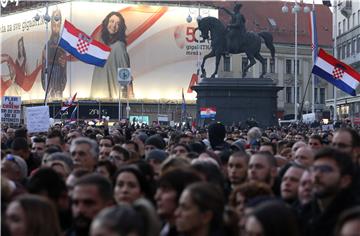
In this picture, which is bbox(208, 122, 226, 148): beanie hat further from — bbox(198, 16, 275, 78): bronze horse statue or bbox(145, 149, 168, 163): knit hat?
bbox(198, 16, 275, 78): bronze horse statue

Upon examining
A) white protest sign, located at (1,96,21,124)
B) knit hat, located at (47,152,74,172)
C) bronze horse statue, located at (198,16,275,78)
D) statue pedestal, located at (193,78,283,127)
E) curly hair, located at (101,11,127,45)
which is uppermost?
curly hair, located at (101,11,127,45)

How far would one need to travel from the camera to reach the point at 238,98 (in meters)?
38.3

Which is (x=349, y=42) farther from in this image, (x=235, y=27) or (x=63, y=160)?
(x=63, y=160)

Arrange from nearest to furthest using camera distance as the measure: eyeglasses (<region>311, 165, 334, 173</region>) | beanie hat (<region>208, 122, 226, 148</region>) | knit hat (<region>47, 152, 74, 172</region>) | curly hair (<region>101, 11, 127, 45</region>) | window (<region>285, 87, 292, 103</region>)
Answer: eyeglasses (<region>311, 165, 334, 173</region>), knit hat (<region>47, 152, 74, 172</region>), beanie hat (<region>208, 122, 226, 148</region>), curly hair (<region>101, 11, 127, 45</region>), window (<region>285, 87, 292, 103</region>)

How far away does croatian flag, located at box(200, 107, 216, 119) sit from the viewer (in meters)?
37.4

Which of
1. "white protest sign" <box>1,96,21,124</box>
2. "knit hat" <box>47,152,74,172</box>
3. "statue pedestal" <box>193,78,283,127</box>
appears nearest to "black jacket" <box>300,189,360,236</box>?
"knit hat" <box>47,152,74,172</box>

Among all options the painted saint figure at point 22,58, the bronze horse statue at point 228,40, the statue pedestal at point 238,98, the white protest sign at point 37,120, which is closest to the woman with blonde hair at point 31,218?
the white protest sign at point 37,120

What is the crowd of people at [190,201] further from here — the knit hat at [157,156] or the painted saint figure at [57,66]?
the painted saint figure at [57,66]

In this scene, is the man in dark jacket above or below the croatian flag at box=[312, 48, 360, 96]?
below

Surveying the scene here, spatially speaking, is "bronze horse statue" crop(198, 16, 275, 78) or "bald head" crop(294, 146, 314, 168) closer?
"bald head" crop(294, 146, 314, 168)

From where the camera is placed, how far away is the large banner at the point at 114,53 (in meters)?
79.4

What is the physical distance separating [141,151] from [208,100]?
81.1 ft

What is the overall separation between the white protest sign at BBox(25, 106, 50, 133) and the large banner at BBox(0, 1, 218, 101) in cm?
6020

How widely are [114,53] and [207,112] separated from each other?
143ft
